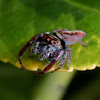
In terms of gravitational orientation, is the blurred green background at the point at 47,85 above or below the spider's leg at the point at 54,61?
below

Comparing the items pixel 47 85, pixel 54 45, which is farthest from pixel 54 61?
pixel 47 85

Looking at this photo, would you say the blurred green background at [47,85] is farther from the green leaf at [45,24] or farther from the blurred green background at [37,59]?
the green leaf at [45,24]

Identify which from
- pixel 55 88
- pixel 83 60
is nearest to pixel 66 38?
pixel 83 60

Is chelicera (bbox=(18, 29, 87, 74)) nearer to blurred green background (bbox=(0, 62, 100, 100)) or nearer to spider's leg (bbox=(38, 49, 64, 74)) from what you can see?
spider's leg (bbox=(38, 49, 64, 74))

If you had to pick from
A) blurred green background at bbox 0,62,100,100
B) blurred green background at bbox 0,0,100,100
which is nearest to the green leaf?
blurred green background at bbox 0,0,100,100

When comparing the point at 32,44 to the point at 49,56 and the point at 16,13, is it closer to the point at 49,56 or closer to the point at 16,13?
the point at 49,56

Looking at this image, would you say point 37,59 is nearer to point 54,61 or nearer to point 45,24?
point 54,61

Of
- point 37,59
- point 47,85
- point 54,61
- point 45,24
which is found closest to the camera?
point 54,61

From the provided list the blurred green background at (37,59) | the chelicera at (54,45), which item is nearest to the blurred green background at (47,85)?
the blurred green background at (37,59)
